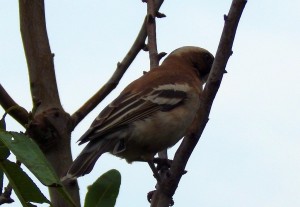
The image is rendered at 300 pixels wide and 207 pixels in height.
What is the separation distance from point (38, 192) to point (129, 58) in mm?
2118

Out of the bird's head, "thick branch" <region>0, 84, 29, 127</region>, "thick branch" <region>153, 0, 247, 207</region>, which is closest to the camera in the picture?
"thick branch" <region>153, 0, 247, 207</region>

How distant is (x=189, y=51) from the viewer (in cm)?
745

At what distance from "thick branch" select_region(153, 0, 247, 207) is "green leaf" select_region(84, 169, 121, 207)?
748 mm

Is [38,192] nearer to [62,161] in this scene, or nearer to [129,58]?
[62,161]

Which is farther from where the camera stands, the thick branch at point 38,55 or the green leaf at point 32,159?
the thick branch at point 38,55

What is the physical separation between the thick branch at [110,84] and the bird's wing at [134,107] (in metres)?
1.14

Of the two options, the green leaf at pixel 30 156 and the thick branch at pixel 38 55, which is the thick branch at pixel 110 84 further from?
the green leaf at pixel 30 156

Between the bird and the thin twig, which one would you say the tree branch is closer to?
the thin twig

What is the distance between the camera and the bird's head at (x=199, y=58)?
7262 millimetres

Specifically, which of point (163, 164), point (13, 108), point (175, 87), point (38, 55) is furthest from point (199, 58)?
point (13, 108)

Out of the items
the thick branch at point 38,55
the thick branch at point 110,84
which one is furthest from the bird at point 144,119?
the thick branch at point 38,55

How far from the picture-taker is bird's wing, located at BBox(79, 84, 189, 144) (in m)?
4.99

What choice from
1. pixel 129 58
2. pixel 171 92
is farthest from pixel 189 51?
pixel 129 58

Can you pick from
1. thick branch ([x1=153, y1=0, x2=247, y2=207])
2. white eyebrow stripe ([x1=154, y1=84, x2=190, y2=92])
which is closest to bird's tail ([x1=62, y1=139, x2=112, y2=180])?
white eyebrow stripe ([x1=154, y1=84, x2=190, y2=92])
